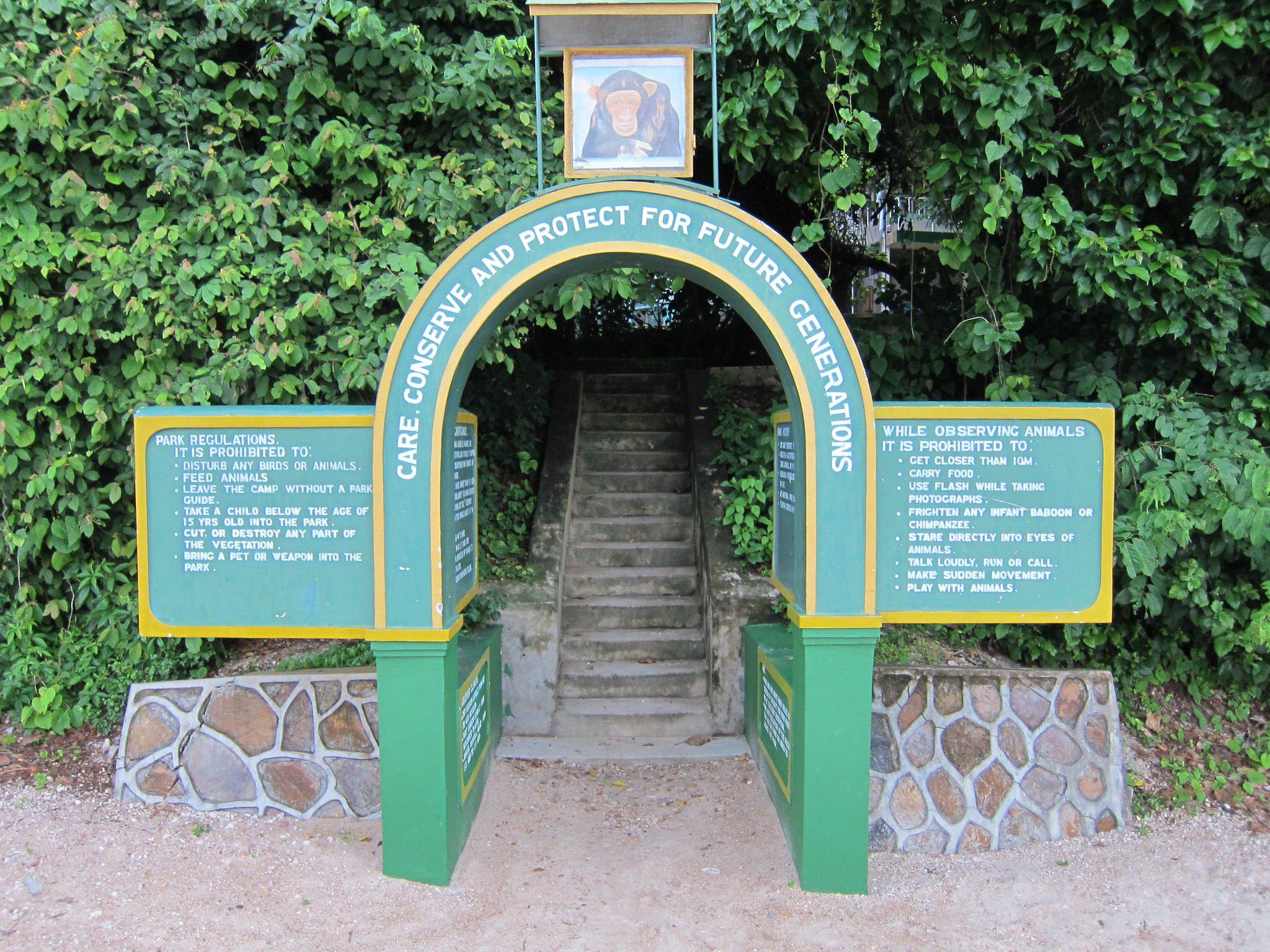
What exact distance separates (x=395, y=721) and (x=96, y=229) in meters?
3.43

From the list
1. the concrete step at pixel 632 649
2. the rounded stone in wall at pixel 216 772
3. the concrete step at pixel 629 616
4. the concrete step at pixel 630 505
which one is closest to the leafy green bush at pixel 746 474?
the concrete step at pixel 630 505

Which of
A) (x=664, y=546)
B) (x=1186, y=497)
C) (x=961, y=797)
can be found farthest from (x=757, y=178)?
(x=961, y=797)

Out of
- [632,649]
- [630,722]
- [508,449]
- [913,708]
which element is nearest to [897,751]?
[913,708]

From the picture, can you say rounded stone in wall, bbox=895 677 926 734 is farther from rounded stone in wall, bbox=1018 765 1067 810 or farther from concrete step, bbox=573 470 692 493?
concrete step, bbox=573 470 692 493

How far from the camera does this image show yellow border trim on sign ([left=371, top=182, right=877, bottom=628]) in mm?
3586

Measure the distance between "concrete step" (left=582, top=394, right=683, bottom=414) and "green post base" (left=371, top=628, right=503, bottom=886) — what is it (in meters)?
4.59

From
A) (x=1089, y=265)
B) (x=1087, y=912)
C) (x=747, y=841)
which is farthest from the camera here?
(x=1089, y=265)

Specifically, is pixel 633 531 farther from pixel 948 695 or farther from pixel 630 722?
pixel 948 695

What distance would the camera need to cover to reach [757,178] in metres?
9.06

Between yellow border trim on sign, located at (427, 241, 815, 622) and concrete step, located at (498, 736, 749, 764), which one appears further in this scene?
concrete step, located at (498, 736, 749, 764)

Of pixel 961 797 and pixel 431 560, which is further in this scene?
pixel 961 797

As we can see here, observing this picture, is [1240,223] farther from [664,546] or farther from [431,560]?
[431,560]

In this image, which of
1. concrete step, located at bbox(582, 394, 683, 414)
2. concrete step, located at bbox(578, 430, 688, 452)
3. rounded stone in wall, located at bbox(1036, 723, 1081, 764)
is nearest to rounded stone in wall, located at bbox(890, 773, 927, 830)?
rounded stone in wall, located at bbox(1036, 723, 1081, 764)

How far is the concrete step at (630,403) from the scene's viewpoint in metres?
8.20
